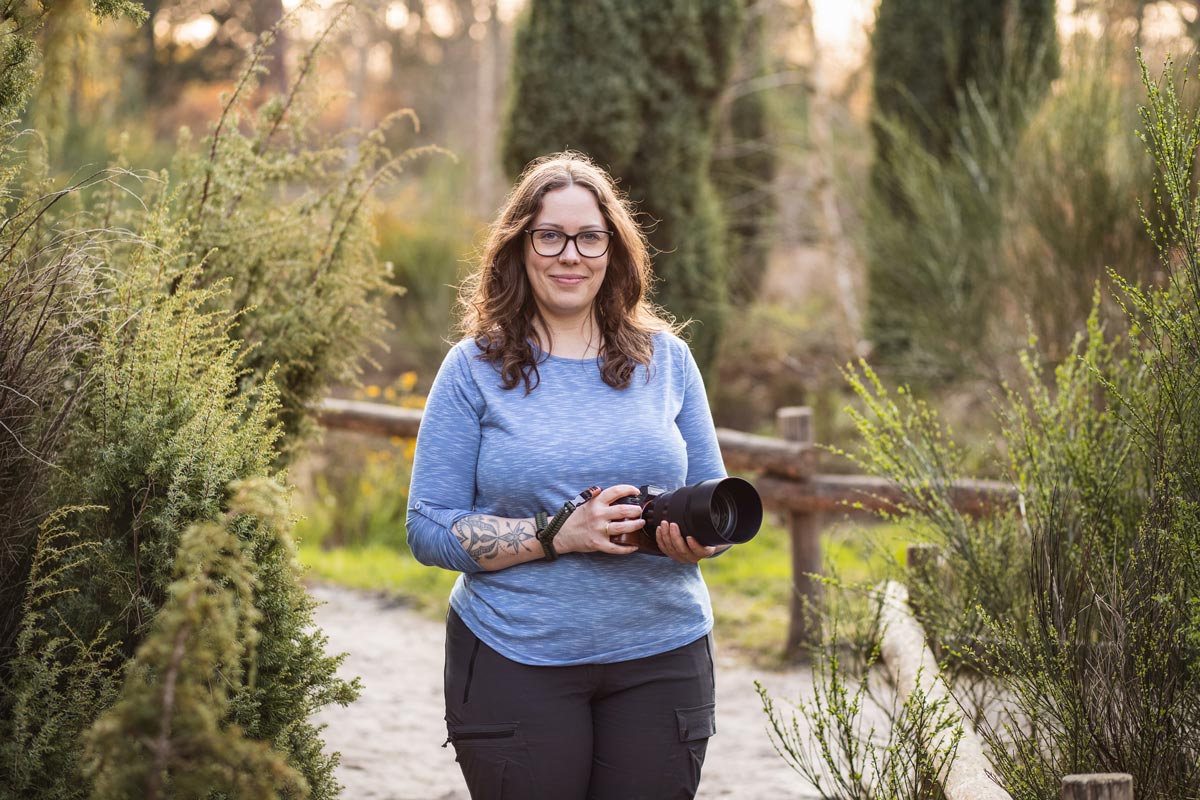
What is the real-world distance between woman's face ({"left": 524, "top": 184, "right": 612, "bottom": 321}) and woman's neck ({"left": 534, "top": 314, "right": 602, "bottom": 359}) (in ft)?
0.05

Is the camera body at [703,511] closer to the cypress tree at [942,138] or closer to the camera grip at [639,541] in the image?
the camera grip at [639,541]

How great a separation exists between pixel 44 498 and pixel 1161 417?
2.32 m

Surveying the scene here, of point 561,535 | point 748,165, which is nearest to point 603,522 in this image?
point 561,535

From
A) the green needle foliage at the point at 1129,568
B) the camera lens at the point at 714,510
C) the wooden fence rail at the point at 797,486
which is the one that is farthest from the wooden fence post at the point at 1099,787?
the wooden fence rail at the point at 797,486

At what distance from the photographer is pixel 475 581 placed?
2217 mm

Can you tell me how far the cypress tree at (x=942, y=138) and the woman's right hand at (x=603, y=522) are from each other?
4.89 m

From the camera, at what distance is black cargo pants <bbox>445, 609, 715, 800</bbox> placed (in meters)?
2.10

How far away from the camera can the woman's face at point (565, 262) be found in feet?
7.57

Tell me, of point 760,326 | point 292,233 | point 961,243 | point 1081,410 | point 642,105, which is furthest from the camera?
point 760,326

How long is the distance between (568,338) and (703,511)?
1.81ft

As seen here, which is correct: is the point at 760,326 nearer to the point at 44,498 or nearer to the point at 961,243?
the point at 961,243

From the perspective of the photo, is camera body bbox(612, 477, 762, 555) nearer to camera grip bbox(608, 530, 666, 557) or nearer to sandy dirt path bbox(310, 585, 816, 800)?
camera grip bbox(608, 530, 666, 557)

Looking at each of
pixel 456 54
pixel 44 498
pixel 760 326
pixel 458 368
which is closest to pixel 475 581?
pixel 458 368

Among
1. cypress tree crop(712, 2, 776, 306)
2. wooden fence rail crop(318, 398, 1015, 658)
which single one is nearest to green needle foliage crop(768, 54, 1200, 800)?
wooden fence rail crop(318, 398, 1015, 658)
